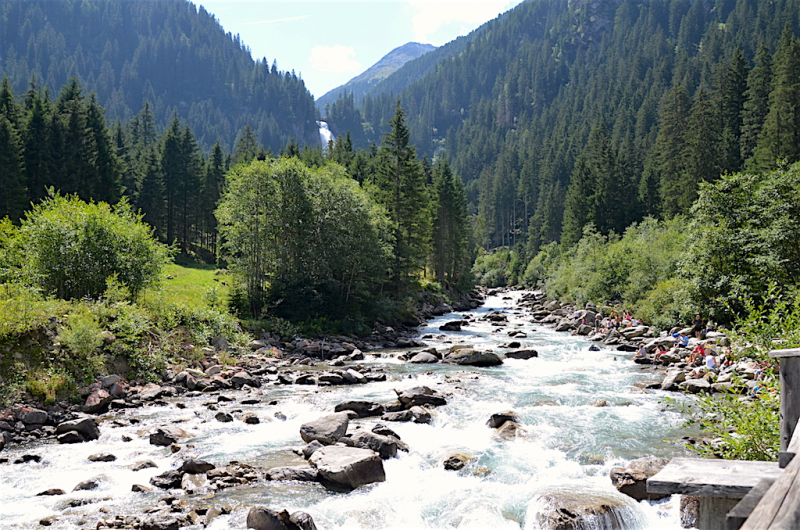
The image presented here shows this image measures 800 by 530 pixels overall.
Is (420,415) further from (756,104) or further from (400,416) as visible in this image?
(756,104)

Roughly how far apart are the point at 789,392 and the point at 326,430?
10.4m

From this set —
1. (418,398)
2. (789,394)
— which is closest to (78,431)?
(418,398)

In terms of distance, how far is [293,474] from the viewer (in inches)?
415

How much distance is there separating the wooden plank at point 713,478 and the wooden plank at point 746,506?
530 millimetres

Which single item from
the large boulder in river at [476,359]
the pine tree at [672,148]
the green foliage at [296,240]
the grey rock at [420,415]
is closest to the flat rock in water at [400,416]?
the grey rock at [420,415]

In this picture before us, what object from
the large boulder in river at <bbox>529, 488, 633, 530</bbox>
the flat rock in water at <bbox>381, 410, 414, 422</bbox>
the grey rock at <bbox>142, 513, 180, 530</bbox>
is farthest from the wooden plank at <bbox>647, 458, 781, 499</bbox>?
the flat rock in water at <bbox>381, 410, 414, 422</bbox>

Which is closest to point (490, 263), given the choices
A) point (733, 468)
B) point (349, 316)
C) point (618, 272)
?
point (618, 272)

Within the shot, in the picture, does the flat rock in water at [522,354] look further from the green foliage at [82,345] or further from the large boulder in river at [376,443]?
the green foliage at [82,345]

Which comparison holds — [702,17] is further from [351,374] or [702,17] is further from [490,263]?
[351,374]

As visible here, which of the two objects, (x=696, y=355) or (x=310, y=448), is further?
(x=696, y=355)

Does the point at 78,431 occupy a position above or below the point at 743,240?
below

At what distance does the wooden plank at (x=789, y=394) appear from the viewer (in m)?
4.06

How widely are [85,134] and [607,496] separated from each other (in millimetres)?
57957

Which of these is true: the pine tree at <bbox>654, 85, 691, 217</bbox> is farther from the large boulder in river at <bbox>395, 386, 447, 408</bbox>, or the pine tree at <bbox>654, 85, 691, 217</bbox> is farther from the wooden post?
the wooden post
